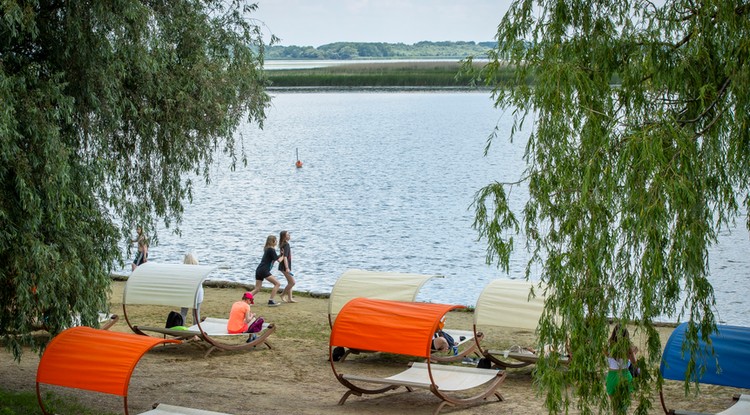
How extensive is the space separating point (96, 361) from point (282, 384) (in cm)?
386

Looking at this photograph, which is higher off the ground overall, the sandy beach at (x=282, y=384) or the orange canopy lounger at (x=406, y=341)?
the orange canopy lounger at (x=406, y=341)

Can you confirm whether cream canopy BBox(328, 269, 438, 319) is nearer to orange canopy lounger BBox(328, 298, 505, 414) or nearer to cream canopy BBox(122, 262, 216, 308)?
cream canopy BBox(122, 262, 216, 308)

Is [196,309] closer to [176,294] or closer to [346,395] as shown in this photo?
[176,294]

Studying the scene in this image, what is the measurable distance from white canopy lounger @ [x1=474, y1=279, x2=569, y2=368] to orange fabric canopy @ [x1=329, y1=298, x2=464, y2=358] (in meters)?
1.87

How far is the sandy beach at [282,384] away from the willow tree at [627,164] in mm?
3707

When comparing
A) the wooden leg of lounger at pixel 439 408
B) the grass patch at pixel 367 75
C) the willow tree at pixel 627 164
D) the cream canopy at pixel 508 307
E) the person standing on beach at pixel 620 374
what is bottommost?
the grass patch at pixel 367 75

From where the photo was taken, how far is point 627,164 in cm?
813

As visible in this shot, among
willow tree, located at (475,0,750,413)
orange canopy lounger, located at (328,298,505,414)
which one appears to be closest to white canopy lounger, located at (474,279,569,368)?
orange canopy lounger, located at (328,298,505,414)

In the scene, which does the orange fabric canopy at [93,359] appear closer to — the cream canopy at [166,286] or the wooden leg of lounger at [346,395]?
the wooden leg of lounger at [346,395]

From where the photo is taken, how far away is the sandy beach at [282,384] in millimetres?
12984

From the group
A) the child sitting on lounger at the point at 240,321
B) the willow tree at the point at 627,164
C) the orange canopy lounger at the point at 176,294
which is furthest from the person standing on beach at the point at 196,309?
the willow tree at the point at 627,164

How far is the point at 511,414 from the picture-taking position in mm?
12648

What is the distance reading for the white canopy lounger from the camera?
571 inches

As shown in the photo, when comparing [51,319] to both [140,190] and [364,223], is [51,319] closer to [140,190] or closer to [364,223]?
[140,190]
